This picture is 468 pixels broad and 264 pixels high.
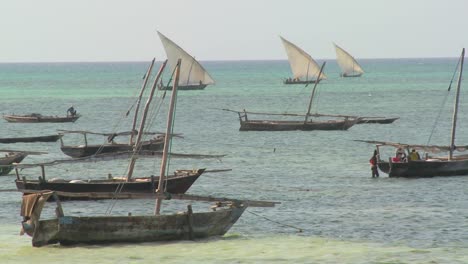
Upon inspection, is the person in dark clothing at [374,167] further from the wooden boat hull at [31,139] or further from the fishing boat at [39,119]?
the fishing boat at [39,119]

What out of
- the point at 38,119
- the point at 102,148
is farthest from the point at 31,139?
the point at 38,119

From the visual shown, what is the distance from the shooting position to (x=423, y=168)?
55.3 m

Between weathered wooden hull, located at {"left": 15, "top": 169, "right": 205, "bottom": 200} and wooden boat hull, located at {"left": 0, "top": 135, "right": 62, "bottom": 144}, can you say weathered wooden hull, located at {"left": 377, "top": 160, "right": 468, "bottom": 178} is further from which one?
A: wooden boat hull, located at {"left": 0, "top": 135, "right": 62, "bottom": 144}

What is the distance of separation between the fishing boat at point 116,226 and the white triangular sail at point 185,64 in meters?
57.3

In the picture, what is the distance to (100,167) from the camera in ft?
212

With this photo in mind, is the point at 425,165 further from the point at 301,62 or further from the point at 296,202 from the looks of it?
the point at 301,62

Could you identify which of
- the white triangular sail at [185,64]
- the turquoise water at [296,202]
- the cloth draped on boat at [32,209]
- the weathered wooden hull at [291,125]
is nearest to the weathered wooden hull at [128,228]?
the cloth draped on boat at [32,209]

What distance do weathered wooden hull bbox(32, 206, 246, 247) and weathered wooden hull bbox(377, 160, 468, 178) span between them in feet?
64.5

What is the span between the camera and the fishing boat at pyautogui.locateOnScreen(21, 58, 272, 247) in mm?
34719

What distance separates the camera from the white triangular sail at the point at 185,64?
330 ft

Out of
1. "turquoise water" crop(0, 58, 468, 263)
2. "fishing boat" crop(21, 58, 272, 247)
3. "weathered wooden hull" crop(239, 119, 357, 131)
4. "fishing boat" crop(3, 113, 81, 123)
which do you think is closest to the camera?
"fishing boat" crop(21, 58, 272, 247)

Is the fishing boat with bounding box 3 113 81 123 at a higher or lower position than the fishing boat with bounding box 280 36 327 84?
lower

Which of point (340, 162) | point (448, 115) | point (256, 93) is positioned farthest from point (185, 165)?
point (256, 93)

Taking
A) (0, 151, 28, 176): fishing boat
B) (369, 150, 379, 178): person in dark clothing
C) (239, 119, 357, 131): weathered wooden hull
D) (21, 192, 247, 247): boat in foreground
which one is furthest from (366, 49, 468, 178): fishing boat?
(239, 119, 357, 131): weathered wooden hull
